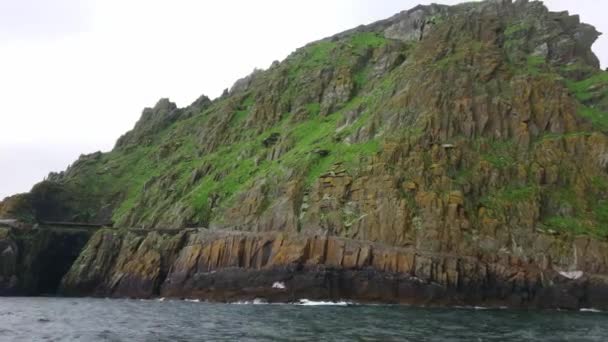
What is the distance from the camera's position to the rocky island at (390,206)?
3376 inches

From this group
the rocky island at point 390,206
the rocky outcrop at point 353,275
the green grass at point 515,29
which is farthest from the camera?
the green grass at point 515,29

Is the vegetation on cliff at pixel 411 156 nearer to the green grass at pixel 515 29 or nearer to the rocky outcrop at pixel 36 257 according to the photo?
the green grass at pixel 515 29

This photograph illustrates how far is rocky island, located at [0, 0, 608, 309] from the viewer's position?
85750 mm

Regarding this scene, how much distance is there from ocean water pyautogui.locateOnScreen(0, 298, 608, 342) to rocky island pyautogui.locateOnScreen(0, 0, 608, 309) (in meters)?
9.14

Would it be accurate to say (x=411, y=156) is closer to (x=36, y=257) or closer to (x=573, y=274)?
(x=573, y=274)

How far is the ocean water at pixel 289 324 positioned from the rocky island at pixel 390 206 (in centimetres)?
914

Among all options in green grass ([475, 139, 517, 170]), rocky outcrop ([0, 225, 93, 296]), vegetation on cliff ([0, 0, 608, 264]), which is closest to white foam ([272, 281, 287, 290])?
vegetation on cliff ([0, 0, 608, 264])

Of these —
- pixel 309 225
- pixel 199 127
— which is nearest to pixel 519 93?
pixel 309 225

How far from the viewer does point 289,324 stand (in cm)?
5562

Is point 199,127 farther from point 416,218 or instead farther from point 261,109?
point 416,218

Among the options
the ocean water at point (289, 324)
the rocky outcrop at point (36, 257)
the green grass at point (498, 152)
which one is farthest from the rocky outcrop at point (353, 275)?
the rocky outcrop at point (36, 257)

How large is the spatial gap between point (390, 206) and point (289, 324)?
4168 centimetres

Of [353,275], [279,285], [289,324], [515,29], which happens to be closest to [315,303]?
[279,285]

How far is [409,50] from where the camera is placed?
15150cm
